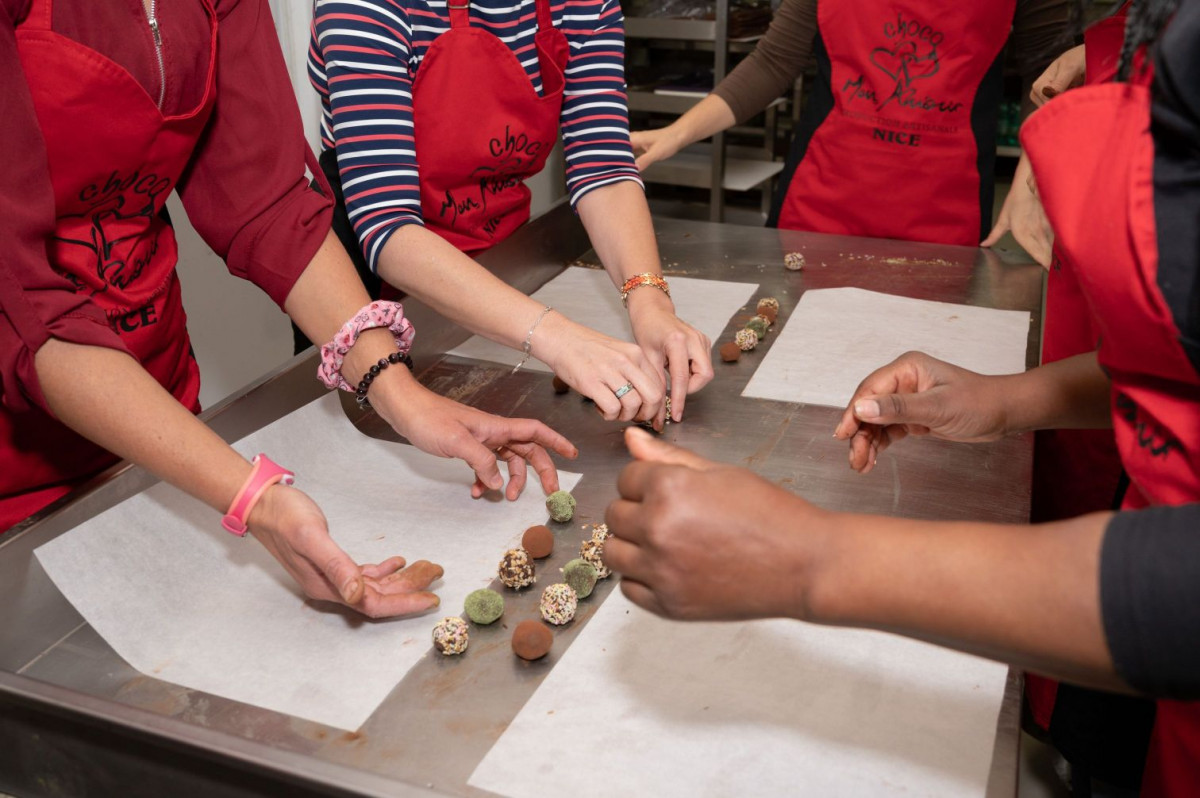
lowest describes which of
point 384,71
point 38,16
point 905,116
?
point 905,116

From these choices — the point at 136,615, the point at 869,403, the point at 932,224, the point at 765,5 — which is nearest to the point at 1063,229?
the point at 869,403

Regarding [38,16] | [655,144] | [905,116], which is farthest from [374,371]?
[905,116]

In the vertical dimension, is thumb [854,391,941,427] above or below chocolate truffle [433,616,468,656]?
above

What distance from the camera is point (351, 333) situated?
47.2 inches

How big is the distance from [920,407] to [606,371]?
1.29ft

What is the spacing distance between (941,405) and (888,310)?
653mm

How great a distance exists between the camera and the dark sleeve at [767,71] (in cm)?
217

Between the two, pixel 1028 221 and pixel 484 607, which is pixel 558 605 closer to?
pixel 484 607

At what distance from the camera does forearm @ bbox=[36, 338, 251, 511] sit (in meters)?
0.93

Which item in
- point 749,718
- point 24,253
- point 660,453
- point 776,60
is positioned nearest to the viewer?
point 660,453

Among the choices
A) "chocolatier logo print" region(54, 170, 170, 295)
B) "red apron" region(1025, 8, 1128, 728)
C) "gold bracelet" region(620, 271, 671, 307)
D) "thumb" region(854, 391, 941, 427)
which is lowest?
"red apron" region(1025, 8, 1128, 728)

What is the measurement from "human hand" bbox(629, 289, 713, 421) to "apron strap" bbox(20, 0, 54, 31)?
2.58 ft

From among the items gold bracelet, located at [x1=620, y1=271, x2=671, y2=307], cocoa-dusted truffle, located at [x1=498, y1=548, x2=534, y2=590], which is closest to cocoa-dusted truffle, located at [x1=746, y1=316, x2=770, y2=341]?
gold bracelet, located at [x1=620, y1=271, x2=671, y2=307]

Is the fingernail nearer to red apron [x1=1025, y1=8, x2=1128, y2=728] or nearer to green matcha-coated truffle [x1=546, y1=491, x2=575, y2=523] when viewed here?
green matcha-coated truffle [x1=546, y1=491, x2=575, y2=523]
